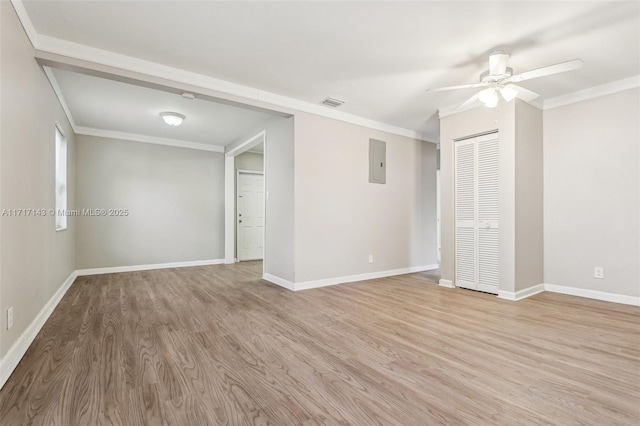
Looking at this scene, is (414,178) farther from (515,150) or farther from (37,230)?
(37,230)

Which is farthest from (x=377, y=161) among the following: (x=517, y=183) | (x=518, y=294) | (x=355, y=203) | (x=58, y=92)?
(x=58, y=92)

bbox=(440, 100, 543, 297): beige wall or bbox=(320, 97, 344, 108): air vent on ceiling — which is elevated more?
bbox=(320, 97, 344, 108): air vent on ceiling

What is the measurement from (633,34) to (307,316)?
392 centimetres

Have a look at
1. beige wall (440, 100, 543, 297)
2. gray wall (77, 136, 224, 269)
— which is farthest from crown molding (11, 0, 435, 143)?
gray wall (77, 136, 224, 269)

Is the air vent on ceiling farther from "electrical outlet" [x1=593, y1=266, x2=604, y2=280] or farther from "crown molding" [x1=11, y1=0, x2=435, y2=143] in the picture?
"electrical outlet" [x1=593, y1=266, x2=604, y2=280]

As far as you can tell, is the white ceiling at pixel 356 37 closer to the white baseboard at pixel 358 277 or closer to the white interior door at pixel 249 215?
the white baseboard at pixel 358 277

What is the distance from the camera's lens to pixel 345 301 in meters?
3.69

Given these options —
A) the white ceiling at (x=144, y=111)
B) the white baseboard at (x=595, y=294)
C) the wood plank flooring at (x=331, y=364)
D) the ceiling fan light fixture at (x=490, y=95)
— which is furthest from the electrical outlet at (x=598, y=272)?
the white ceiling at (x=144, y=111)

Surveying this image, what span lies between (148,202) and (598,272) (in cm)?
726

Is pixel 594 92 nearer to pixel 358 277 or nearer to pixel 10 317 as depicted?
pixel 358 277

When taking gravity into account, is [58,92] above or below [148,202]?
above

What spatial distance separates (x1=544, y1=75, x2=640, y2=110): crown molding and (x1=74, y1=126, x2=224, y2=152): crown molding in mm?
6086

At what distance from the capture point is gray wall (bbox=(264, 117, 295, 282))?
434 cm

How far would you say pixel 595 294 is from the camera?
3.78 meters
